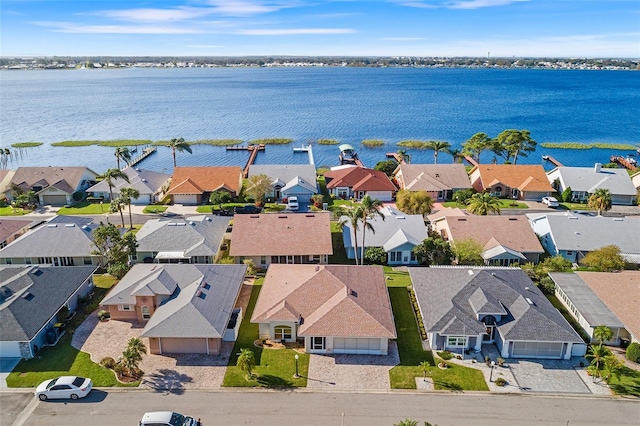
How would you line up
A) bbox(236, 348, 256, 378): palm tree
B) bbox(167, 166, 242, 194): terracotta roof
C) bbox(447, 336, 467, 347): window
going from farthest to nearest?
bbox(167, 166, 242, 194): terracotta roof, bbox(447, 336, 467, 347): window, bbox(236, 348, 256, 378): palm tree

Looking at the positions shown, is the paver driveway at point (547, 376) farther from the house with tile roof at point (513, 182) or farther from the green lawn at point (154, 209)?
the green lawn at point (154, 209)

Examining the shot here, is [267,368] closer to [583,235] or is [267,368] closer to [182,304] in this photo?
[182,304]

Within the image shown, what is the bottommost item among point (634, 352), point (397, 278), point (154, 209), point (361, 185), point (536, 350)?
point (536, 350)

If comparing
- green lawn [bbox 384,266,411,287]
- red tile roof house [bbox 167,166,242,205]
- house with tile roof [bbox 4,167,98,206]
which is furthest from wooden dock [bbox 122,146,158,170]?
green lawn [bbox 384,266,411,287]

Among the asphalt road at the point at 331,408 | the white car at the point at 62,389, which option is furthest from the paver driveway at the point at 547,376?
the white car at the point at 62,389

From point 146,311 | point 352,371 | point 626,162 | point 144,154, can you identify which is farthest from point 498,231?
point 144,154

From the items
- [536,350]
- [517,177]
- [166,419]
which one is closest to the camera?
[166,419]

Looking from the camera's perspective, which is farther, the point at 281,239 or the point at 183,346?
the point at 281,239

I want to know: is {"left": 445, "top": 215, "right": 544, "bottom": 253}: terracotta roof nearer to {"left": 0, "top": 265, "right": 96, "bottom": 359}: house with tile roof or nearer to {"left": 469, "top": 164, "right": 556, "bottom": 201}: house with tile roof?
{"left": 469, "top": 164, "right": 556, "bottom": 201}: house with tile roof
